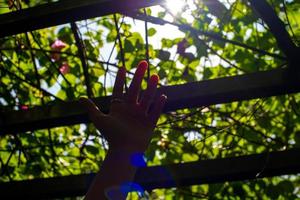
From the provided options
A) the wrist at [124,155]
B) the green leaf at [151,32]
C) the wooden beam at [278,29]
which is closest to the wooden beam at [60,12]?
the wooden beam at [278,29]

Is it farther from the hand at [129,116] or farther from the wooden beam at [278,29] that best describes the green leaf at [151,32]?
the hand at [129,116]

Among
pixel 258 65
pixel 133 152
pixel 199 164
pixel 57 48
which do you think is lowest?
pixel 133 152

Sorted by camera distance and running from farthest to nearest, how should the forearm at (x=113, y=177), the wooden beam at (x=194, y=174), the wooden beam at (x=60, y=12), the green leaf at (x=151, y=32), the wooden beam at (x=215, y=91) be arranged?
the green leaf at (x=151, y=32)
the wooden beam at (x=194, y=174)
the wooden beam at (x=215, y=91)
the wooden beam at (x=60, y=12)
the forearm at (x=113, y=177)

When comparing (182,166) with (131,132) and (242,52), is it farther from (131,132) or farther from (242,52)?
(242,52)

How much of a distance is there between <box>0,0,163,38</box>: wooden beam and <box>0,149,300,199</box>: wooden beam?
821 millimetres

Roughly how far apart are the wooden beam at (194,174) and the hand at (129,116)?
2.15 ft

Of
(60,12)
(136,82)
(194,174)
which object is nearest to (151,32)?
(194,174)

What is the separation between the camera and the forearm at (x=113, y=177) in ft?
4.39

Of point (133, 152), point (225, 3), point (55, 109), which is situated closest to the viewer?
point (133, 152)

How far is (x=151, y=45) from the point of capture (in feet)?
8.89

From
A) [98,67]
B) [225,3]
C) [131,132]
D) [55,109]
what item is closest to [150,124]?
[131,132]

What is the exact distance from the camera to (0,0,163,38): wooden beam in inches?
60.5

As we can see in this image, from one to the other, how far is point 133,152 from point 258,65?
1.49m

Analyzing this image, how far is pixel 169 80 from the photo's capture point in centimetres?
272
